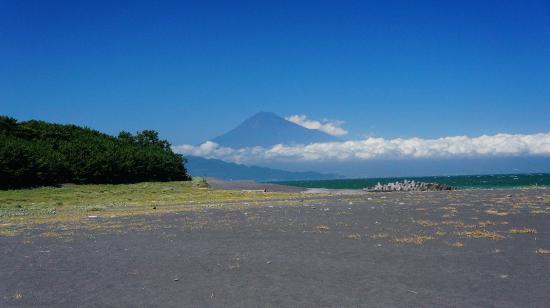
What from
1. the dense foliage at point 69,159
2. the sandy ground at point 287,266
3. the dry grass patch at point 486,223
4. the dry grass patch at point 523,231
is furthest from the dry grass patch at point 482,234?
the dense foliage at point 69,159

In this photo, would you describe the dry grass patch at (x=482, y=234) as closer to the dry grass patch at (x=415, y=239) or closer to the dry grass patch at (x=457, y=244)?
the dry grass patch at (x=415, y=239)

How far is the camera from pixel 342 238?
2008cm

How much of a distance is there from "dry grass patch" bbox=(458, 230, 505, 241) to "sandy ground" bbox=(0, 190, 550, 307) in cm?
8

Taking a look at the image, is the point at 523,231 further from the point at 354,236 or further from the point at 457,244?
the point at 354,236

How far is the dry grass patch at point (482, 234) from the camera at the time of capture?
19.2 meters

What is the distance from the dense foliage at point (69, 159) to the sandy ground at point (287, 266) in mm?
53882

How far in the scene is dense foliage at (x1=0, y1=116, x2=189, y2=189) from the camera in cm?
7300

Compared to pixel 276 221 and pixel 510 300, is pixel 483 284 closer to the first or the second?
pixel 510 300

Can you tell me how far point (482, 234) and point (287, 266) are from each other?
945 centimetres

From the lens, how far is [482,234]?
65.2 feet

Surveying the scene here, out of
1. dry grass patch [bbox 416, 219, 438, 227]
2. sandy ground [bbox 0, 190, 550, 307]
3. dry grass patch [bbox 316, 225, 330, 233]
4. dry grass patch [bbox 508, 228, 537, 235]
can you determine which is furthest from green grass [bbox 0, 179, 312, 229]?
dry grass patch [bbox 508, 228, 537, 235]

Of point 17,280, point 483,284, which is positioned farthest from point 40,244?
point 483,284

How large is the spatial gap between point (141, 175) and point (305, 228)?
85.4 meters

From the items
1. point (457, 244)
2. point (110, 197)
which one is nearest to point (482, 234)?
point (457, 244)
